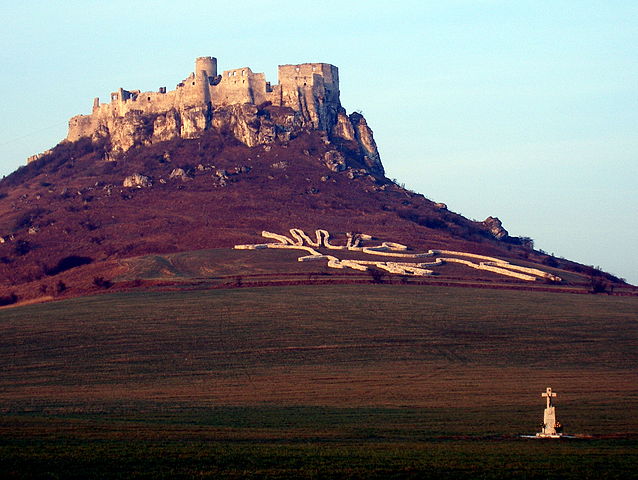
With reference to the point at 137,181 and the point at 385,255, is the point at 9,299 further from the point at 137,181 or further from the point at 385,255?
the point at 137,181

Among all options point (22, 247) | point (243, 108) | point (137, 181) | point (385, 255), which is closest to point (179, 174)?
point (137, 181)

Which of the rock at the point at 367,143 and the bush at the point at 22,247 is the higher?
the rock at the point at 367,143

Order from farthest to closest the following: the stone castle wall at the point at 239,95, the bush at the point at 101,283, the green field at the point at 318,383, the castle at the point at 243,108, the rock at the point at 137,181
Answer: the stone castle wall at the point at 239,95, the castle at the point at 243,108, the rock at the point at 137,181, the bush at the point at 101,283, the green field at the point at 318,383

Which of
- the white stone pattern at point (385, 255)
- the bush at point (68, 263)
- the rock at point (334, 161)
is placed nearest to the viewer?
the white stone pattern at point (385, 255)

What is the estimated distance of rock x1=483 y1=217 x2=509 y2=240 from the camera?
5546 inches

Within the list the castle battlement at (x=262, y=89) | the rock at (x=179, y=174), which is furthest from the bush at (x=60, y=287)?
the castle battlement at (x=262, y=89)

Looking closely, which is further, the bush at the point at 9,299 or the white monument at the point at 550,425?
the bush at the point at 9,299

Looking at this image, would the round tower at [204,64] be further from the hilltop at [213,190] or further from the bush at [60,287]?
the bush at [60,287]

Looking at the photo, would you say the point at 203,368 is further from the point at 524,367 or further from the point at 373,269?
the point at 373,269

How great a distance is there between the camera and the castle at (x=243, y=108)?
14662 centimetres

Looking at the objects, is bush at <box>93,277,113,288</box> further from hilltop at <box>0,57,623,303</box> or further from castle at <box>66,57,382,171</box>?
castle at <box>66,57,382,171</box>

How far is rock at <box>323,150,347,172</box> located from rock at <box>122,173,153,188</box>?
2553 cm

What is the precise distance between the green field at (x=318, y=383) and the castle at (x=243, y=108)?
61.0m

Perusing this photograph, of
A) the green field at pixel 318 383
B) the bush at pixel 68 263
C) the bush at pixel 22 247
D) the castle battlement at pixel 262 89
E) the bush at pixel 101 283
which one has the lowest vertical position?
the green field at pixel 318 383
